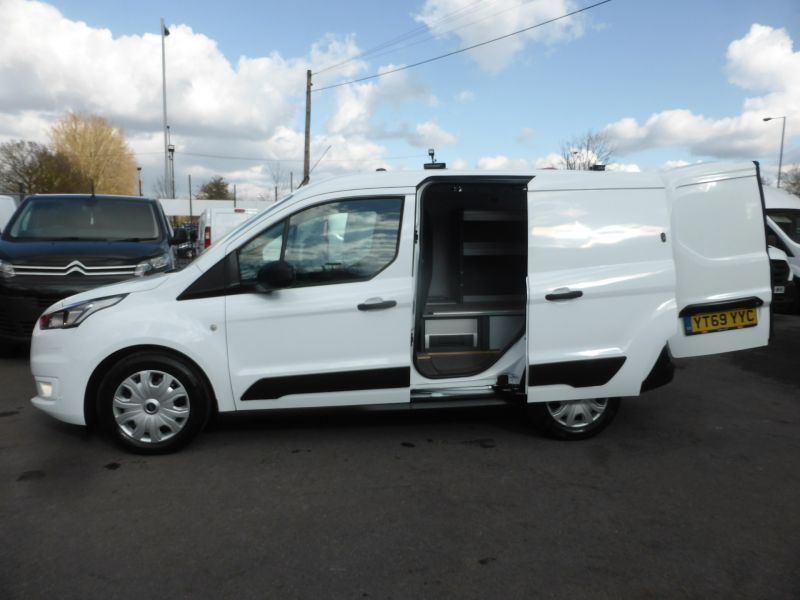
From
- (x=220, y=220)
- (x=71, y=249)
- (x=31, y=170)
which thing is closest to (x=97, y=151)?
(x=31, y=170)

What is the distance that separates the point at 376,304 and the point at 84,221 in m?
5.52

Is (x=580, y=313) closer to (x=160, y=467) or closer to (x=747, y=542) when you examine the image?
(x=747, y=542)

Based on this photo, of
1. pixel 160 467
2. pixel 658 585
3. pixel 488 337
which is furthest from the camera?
pixel 488 337

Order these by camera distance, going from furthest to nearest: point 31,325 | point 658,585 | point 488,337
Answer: point 31,325
point 488,337
point 658,585

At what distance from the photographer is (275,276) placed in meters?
3.96

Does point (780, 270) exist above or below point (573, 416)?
above

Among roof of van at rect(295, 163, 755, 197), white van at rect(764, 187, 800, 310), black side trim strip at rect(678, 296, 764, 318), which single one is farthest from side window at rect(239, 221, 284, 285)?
white van at rect(764, 187, 800, 310)

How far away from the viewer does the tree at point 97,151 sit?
62.6m

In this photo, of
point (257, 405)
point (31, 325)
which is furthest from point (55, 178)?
point (257, 405)

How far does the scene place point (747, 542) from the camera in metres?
3.06

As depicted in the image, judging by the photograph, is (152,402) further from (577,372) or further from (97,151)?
(97,151)

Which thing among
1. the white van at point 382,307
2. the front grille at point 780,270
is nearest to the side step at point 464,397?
the white van at point 382,307

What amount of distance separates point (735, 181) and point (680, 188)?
37cm

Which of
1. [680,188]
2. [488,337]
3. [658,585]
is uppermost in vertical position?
[680,188]
